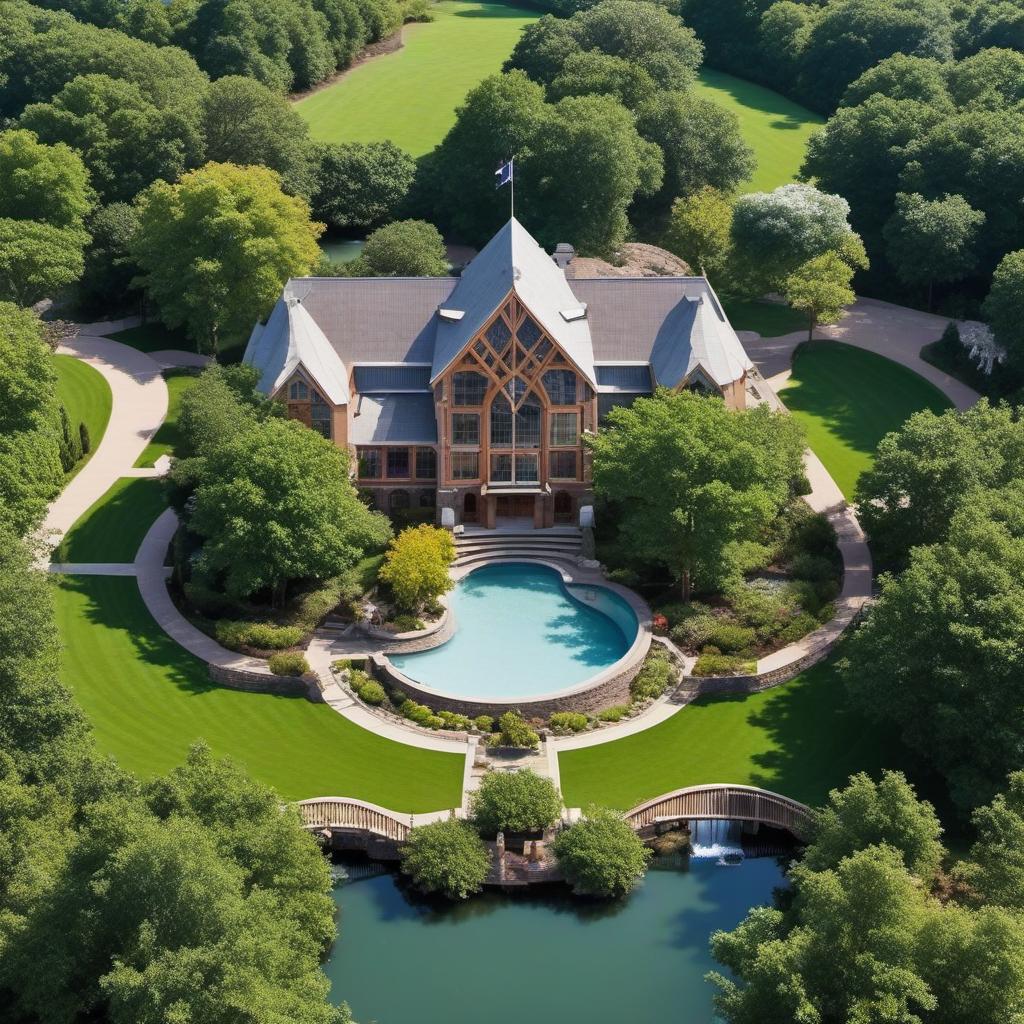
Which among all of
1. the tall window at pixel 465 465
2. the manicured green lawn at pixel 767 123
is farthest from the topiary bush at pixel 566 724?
the manicured green lawn at pixel 767 123

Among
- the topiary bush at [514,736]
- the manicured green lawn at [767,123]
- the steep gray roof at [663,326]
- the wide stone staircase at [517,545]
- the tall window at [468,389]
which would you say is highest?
the steep gray roof at [663,326]

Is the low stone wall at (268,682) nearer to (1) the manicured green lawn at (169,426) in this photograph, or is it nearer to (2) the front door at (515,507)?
(2) the front door at (515,507)

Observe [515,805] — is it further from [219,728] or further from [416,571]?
[416,571]

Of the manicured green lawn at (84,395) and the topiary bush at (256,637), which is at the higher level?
the manicured green lawn at (84,395)

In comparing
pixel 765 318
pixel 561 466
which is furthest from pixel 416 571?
pixel 765 318

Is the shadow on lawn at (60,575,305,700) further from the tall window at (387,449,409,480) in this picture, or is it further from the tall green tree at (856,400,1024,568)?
the tall green tree at (856,400,1024,568)

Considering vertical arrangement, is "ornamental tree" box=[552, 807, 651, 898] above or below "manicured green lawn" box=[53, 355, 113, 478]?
below

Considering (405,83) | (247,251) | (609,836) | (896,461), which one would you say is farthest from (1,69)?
(609,836)

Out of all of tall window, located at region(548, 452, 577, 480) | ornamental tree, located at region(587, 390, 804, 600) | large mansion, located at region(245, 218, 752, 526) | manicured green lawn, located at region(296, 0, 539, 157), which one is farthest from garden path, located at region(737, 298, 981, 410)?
manicured green lawn, located at region(296, 0, 539, 157)
